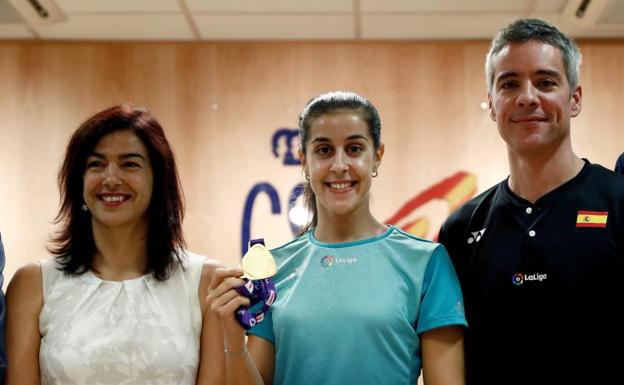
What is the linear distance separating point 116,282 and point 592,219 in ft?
4.62

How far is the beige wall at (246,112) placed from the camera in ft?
15.7

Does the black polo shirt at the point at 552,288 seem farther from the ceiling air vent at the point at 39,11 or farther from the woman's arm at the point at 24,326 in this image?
the ceiling air vent at the point at 39,11

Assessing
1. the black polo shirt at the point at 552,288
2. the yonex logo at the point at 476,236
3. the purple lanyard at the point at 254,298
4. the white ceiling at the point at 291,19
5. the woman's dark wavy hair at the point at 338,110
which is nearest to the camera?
the purple lanyard at the point at 254,298

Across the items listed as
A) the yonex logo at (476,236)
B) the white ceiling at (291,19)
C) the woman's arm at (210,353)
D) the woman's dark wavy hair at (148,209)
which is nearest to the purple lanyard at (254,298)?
the woman's arm at (210,353)

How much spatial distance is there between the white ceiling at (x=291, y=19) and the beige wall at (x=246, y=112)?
0.12 meters

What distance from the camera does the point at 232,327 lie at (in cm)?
186

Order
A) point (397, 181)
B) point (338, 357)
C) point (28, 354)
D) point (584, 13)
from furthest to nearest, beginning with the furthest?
point (397, 181) < point (584, 13) < point (28, 354) < point (338, 357)

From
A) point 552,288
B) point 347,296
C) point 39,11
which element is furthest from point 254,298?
point 39,11

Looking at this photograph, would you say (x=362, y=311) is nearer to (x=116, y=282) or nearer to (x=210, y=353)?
(x=210, y=353)

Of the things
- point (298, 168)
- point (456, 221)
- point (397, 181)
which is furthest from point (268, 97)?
point (456, 221)

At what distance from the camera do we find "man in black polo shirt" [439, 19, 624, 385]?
2.00 m

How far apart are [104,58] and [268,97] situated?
1165 millimetres

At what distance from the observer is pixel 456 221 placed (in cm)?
240

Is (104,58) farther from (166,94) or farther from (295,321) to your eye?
(295,321)
